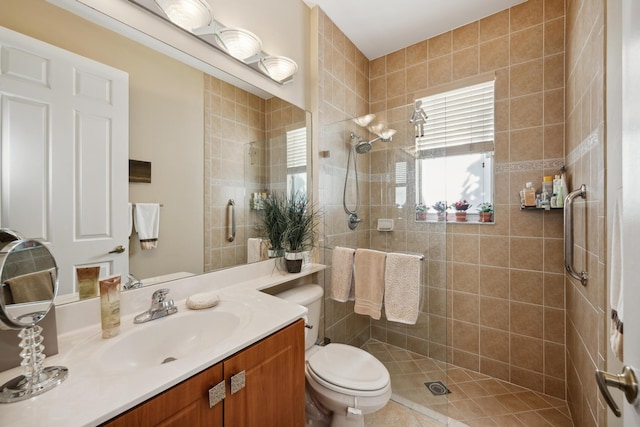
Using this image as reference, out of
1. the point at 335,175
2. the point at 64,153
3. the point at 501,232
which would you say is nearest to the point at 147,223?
the point at 64,153

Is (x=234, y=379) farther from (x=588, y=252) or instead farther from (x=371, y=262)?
(x=588, y=252)

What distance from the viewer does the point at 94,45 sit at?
3.02 feet

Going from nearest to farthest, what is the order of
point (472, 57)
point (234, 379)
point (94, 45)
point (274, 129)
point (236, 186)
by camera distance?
point (234, 379)
point (94, 45)
point (236, 186)
point (274, 129)
point (472, 57)

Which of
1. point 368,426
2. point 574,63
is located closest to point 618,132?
point 574,63

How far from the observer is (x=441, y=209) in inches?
67.9

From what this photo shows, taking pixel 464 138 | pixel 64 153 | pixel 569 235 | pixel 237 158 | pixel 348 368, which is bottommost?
pixel 348 368

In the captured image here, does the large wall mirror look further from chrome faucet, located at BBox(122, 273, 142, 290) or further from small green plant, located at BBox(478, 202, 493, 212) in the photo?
small green plant, located at BBox(478, 202, 493, 212)

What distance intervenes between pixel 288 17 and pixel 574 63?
1812mm

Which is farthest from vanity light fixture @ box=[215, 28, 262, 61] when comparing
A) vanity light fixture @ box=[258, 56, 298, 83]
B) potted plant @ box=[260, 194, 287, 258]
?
potted plant @ box=[260, 194, 287, 258]

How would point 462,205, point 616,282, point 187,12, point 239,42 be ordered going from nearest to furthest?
point 616,282, point 187,12, point 239,42, point 462,205

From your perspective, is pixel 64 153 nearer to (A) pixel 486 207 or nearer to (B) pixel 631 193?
(B) pixel 631 193

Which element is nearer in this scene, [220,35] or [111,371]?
[111,371]

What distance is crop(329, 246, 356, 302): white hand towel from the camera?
5.85 feet

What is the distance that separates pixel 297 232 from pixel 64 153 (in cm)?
112
